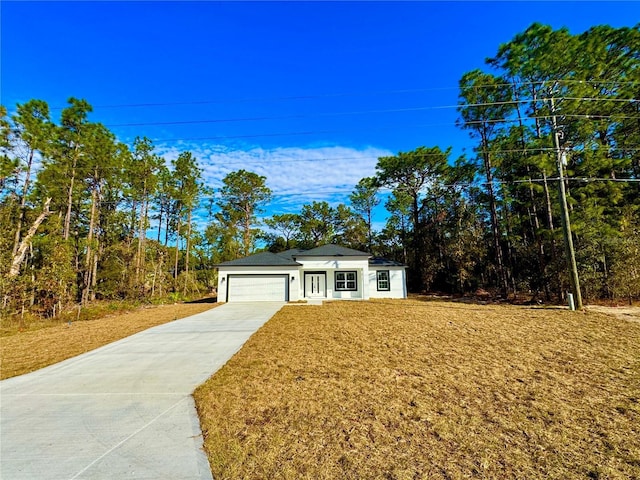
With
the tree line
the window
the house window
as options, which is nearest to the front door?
the house window

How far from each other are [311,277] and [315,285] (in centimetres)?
59

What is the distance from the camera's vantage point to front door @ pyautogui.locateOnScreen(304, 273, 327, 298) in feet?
62.5

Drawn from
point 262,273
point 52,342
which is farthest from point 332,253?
point 52,342

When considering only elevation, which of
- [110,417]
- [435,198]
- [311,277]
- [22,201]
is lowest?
[110,417]

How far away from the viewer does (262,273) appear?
688 inches

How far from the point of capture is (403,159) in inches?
986

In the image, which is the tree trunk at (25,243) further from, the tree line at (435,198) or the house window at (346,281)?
the house window at (346,281)

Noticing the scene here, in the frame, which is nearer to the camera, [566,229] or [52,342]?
[52,342]

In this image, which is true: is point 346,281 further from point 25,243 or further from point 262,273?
point 25,243

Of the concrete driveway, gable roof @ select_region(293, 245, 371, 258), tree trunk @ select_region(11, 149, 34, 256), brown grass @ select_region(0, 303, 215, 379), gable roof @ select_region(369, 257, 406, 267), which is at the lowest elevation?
the concrete driveway

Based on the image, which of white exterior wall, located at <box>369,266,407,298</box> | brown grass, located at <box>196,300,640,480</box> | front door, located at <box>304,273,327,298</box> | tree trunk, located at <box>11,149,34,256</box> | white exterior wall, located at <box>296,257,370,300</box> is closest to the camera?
brown grass, located at <box>196,300,640,480</box>

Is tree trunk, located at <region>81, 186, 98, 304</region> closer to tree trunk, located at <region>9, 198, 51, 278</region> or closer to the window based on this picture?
tree trunk, located at <region>9, 198, 51, 278</region>

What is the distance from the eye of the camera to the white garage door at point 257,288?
17.1m

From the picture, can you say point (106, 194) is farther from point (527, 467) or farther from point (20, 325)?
point (527, 467)
